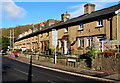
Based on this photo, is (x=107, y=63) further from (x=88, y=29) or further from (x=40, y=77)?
(x=88, y=29)

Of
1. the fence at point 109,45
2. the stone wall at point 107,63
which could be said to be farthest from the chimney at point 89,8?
the stone wall at point 107,63

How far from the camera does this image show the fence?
15.4m

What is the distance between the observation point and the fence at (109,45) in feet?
50.6

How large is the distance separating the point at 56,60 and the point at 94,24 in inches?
311

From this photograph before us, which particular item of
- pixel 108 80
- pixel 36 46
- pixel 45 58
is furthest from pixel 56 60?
pixel 36 46

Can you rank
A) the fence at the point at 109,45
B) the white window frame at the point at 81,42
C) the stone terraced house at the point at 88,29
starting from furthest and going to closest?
the white window frame at the point at 81,42, the stone terraced house at the point at 88,29, the fence at the point at 109,45

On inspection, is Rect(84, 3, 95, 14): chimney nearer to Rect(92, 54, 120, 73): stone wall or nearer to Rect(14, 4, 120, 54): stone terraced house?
Rect(14, 4, 120, 54): stone terraced house

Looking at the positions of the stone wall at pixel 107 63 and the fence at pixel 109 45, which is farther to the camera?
the fence at pixel 109 45

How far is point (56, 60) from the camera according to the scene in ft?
75.0

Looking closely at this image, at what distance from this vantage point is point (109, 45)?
16344 mm

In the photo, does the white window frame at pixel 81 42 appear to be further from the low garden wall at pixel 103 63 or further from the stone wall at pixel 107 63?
the stone wall at pixel 107 63

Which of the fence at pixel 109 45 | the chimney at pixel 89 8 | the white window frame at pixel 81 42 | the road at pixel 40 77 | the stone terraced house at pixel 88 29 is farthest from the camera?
the chimney at pixel 89 8

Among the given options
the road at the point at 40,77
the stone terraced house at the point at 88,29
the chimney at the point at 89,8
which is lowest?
the road at the point at 40,77

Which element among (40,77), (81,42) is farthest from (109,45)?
(40,77)
